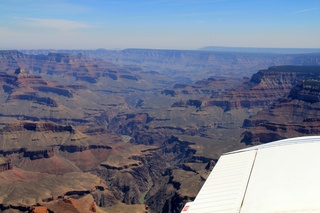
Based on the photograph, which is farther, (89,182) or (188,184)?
(89,182)

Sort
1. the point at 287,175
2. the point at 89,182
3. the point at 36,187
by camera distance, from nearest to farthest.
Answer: the point at 287,175 → the point at 36,187 → the point at 89,182

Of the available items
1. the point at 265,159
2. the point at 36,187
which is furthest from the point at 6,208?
the point at 265,159

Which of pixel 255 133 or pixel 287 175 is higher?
pixel 287 175

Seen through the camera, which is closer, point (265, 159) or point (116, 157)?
point (265, 159)

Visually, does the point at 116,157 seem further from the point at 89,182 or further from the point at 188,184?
the point at 188,184

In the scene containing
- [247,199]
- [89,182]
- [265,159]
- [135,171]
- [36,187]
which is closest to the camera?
[247,199]

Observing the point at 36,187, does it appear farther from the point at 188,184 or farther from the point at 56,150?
the point at 56,150

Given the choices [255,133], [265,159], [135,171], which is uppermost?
[265,159]

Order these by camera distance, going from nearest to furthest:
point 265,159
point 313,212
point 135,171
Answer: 1. point 313,212
2. point 265,159
3. point 135,171

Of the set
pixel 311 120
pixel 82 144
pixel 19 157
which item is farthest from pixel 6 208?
pixel 311 120
